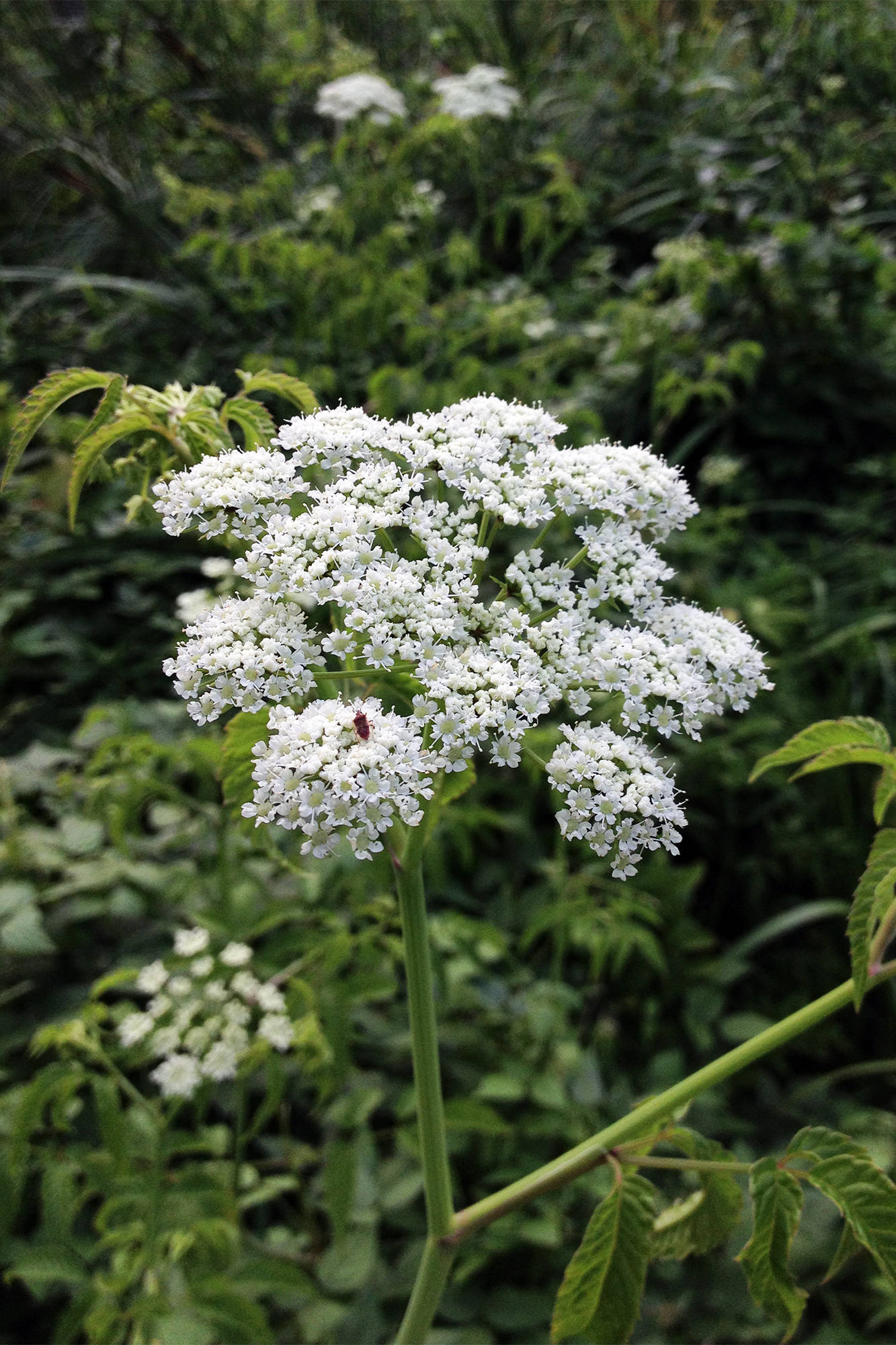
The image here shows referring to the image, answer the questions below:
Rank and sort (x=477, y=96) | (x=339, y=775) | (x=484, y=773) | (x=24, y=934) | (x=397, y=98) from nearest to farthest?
(x=339, y=775), (x=24, y=934), (x=484, y=773), (x=397, y=98), (x=477, y=96)

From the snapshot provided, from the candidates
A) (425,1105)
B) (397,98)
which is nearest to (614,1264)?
(425,1105)

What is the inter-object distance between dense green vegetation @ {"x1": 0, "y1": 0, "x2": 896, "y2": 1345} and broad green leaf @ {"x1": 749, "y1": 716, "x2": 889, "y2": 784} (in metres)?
0.62

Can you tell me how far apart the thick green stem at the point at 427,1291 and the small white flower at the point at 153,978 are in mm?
779

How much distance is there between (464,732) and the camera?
2.80 feet

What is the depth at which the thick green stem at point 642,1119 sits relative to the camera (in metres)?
1.01

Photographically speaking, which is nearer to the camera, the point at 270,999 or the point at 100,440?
the point at 100,440

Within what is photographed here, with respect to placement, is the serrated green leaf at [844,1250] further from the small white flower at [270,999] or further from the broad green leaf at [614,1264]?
the small white flower at [270,999]

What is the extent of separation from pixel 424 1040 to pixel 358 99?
4.13 meters

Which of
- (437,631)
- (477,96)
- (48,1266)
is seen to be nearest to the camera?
(437,631)

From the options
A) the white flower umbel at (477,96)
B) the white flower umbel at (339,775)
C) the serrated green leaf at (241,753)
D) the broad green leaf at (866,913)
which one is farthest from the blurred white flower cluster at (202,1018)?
the white flower umbel at (477,96)

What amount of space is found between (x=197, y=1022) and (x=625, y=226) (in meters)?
4.99

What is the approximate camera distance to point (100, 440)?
104 centimetres

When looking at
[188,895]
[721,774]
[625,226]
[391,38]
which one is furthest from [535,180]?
[188,895]

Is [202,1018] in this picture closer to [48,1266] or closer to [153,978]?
[153,978]
